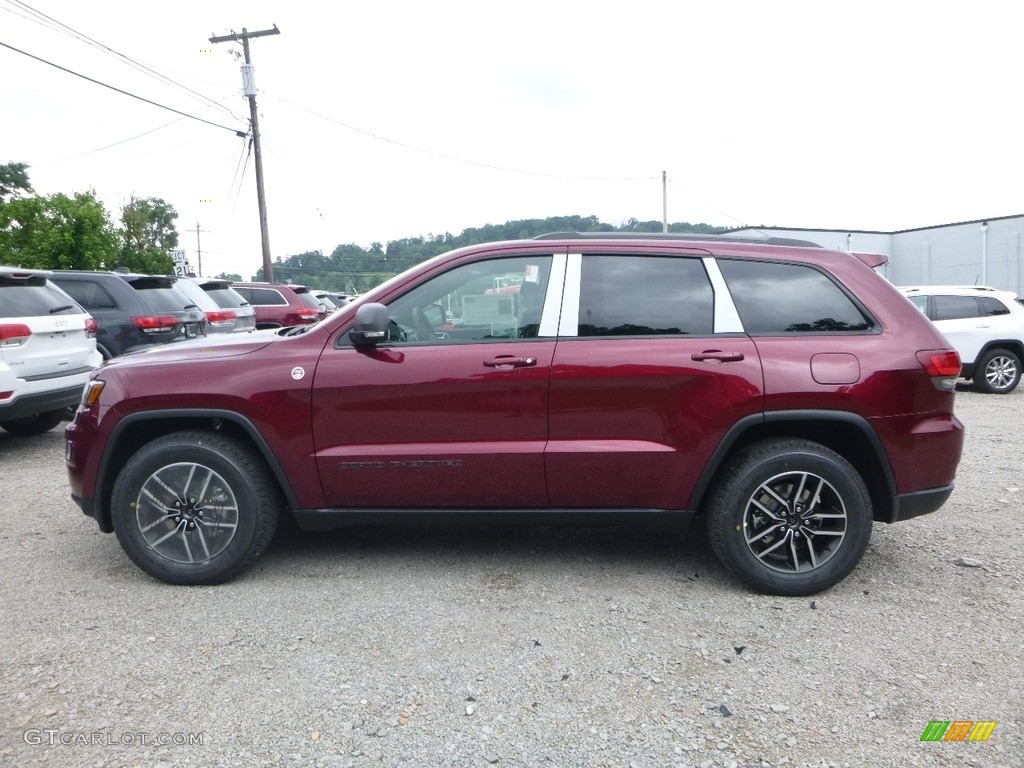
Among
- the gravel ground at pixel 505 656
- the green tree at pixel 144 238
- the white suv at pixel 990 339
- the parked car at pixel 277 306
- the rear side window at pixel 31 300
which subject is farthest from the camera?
the green tree at pixel 144 238

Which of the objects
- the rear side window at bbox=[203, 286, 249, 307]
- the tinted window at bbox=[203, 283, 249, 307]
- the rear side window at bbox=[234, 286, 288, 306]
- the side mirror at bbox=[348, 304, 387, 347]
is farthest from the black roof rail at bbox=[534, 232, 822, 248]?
the rear side window at bbox=[234, 286, 288, 306]

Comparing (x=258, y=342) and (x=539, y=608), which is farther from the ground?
(x=258, y=342)

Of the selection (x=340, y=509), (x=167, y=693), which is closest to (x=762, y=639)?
(x=340, y=509)

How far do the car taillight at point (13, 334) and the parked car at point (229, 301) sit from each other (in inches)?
236

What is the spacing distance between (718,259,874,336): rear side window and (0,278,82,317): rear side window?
20.7 ft

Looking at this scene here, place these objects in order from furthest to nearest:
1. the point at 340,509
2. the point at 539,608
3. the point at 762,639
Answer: the point at 340,509 → the point at 539,608 → the point at 762,639

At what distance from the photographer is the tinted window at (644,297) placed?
3.92 meters

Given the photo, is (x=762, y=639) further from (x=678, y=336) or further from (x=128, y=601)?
(x=128, y=601)

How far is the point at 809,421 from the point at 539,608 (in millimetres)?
1591

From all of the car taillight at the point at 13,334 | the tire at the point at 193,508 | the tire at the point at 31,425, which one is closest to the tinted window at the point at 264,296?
the tire at the point at 31,425

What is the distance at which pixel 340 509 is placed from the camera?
13.1 ft

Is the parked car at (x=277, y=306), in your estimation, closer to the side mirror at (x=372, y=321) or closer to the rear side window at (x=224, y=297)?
the rear side window at (x=224, y=297)

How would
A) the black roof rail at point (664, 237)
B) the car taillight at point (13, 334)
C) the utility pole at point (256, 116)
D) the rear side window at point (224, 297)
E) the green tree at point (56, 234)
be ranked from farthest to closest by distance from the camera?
the green tree at point (56, 234), the utility pole at point (256, 116), the rear side window at point (224, 297), the car taillight at point (13, 334), the black roof rail at point (664, 237)

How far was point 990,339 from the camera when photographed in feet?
39.5
